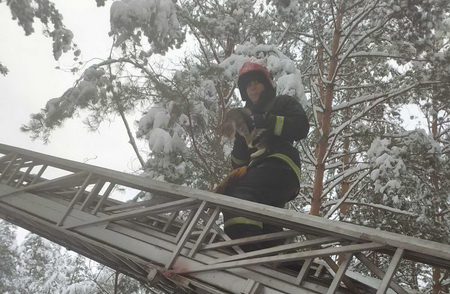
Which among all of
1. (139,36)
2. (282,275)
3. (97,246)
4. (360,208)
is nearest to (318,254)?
(282,275)

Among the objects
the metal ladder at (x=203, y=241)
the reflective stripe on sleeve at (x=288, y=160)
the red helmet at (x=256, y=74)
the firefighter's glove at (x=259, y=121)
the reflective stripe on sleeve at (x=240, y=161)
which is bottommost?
the metal ladder at (x=203, y=241)

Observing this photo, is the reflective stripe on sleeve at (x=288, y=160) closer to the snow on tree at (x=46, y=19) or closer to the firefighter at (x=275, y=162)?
the firefighter at (x=275, y=162)

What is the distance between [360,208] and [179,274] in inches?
Result: 285

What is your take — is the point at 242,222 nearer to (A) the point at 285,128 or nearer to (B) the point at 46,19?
(A) the point at 285,128

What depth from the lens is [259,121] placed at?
12.2 feet

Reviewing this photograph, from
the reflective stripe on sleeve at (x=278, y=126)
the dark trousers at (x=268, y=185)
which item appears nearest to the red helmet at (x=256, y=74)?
the reflective stripe on sleeve at (x=278, y=126)

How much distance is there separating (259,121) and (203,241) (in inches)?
44.2

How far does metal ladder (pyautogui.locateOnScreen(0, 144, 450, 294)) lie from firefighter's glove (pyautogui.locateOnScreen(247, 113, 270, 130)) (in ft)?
2.66

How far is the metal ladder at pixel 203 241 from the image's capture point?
8.47 feet

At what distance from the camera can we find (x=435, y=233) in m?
7.48

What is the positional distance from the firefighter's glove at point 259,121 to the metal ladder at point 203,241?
81cm

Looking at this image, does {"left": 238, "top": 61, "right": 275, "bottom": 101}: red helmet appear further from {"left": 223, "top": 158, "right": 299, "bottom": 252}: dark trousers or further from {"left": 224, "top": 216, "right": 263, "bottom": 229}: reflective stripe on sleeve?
{"left": 224, "top": 216, "right": 263, "bottom": 229}: reflective stripe on sleeve

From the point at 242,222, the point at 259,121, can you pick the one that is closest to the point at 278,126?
the point at 259,121

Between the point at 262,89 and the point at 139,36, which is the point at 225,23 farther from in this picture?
the point at 262,89
